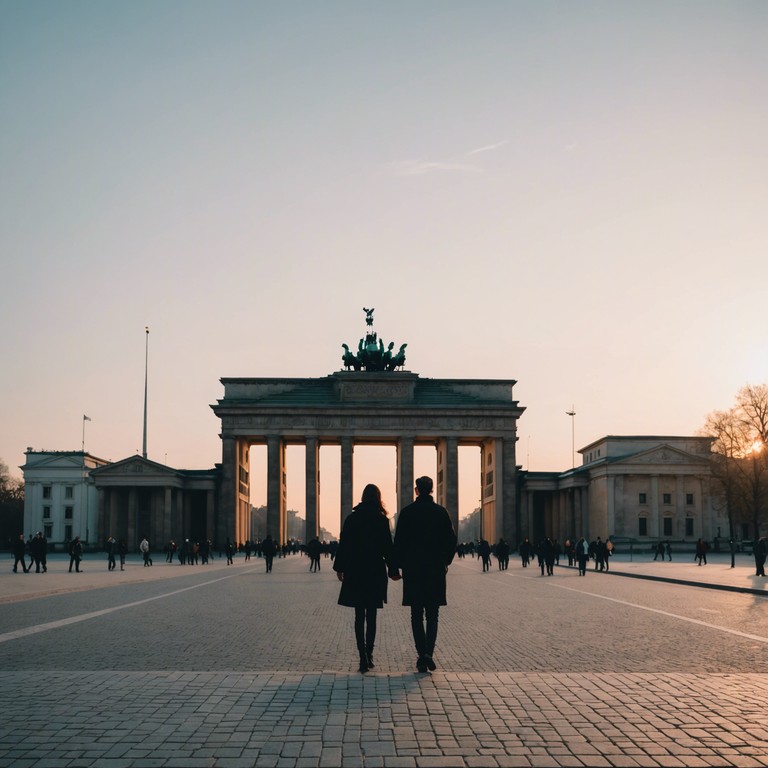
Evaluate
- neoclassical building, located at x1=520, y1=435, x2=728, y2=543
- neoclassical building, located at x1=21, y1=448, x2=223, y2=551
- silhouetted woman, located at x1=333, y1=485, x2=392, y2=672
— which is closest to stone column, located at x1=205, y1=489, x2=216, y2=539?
neoclassical building, located at x1=21, y1=448, x2=223, y2=551

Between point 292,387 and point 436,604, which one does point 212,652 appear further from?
point 292,387

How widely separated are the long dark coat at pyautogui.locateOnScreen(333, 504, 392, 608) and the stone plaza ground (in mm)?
842

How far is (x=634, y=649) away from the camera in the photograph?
13.2 meters

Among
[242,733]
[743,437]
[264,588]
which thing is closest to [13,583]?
[264,588]

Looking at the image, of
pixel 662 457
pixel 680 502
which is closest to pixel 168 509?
pixel 662 457

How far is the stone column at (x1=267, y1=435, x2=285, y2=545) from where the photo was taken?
92.9 metres

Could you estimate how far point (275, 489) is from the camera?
93875 mm

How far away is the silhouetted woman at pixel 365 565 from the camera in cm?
1106

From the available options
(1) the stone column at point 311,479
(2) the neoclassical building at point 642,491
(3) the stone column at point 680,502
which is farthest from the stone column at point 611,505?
(1) the stone column at point 311,479

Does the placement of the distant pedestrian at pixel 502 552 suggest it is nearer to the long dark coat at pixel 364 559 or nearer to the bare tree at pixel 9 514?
the long dark coat at pixel 364 559

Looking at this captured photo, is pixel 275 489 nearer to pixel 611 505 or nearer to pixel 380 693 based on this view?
pixel 611 505

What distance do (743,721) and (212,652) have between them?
7.09 m

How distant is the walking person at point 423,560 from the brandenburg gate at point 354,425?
81961mm

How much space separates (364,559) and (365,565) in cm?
7
